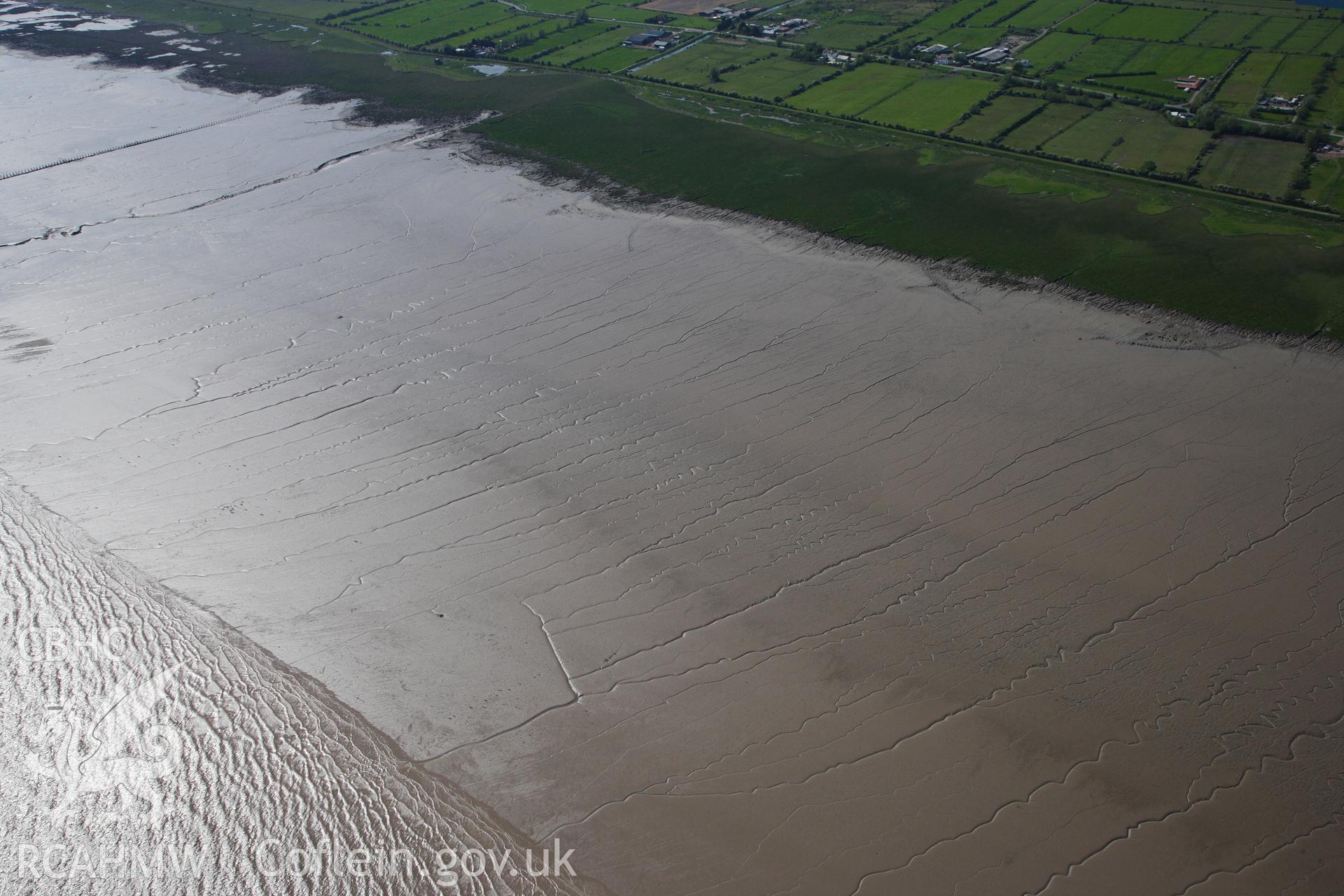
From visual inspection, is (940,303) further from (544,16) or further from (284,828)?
Result: (544,16)

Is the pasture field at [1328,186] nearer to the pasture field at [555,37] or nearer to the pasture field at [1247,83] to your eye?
the pasture field at [1247,83]

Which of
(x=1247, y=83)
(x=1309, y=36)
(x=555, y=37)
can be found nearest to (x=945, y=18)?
(x=1247, y=83)

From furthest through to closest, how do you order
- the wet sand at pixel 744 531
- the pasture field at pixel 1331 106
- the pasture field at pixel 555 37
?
the pasture field at pixel 555 37 < the pasture field at pixel 1331 106 < the wet sand at pixel 744 531

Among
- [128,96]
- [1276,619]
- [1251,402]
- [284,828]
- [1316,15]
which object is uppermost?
[1316,15]

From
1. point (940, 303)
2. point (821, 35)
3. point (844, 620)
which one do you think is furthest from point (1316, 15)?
point (844, 620)

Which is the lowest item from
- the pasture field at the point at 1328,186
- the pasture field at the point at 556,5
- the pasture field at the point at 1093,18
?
the pasture field at the point at 1328,186

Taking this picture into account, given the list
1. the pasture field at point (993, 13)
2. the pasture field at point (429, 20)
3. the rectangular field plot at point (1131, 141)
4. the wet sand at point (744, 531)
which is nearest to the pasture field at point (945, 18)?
the pasture field at point (993, 13)

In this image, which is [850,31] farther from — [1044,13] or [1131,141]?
[1131,141]
